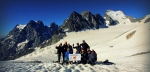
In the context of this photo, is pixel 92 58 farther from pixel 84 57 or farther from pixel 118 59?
pixel 118 59

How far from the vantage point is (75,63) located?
51.6 ft

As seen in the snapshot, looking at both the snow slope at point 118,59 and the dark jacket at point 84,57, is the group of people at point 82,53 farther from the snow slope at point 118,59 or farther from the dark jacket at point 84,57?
the snow slope at point 118,59

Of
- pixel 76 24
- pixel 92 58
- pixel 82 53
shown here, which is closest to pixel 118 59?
pixel 82 53

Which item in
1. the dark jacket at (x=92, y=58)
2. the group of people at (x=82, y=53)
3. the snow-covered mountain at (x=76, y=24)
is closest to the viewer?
the dark jacket at (x=92, y=58)

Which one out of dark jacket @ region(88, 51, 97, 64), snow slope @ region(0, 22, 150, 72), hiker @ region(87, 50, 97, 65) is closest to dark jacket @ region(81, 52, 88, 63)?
hiker @ region(87, 50, 97, 65)

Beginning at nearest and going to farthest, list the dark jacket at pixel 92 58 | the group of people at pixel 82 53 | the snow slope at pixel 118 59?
the snow slope at pixel 118 59, the dark jacket at pixel 92 58, the group of people at pixel 82 53

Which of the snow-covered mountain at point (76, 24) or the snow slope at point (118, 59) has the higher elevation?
the snow-covered mountain at point (76, 24)

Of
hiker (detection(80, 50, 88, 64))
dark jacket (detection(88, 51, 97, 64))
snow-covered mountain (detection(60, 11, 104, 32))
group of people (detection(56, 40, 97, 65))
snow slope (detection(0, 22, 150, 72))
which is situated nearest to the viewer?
snow slope (detection(0, 22, 150, 72))

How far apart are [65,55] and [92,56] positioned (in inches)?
87.3

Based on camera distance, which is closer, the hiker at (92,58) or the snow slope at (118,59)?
the snow slope at (118,59)

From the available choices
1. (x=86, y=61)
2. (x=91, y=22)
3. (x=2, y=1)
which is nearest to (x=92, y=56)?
(x=86, y=61)

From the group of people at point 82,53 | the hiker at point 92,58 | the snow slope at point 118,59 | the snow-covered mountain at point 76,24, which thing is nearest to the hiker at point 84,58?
the group of people at point 82,53

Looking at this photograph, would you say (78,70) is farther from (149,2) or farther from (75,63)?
(149,2)

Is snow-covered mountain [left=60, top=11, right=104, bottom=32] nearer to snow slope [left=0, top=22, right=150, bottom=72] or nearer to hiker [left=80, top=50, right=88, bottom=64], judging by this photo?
snow slope [left=0, top=22, right=150, bottom=72]
